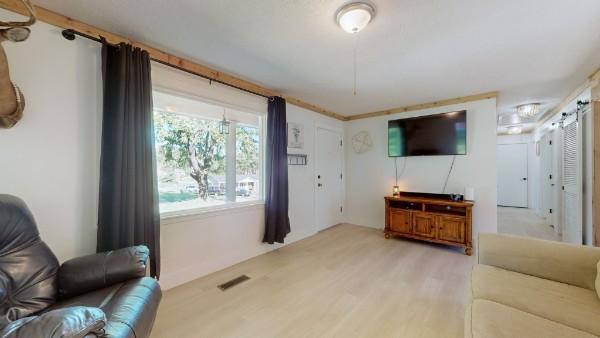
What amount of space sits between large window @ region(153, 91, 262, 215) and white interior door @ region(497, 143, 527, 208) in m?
7.29

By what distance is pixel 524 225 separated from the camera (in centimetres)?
460

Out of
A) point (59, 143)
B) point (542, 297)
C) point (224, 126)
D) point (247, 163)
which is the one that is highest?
point (224, 126)

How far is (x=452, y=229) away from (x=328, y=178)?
2.16 metres

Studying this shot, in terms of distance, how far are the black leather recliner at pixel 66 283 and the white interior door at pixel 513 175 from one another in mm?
8551

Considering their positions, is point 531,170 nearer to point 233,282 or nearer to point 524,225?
point 524,225

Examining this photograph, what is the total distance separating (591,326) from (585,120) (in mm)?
2973

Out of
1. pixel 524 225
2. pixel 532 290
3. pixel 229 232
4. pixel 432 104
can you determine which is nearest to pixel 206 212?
pixel 229 232

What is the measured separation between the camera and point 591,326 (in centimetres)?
107

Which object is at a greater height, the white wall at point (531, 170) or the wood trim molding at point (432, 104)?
the wood trim molding at point (432, 104)

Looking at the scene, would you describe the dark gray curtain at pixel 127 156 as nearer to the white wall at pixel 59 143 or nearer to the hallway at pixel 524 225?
the white wall at pixel 59 143

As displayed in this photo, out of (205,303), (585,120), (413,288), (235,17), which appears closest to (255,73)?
(235,17)

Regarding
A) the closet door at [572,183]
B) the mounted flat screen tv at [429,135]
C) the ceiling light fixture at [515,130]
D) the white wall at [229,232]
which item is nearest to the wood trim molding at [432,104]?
→ the mounted flat screen tv at [429,135]

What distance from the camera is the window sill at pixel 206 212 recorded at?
2.32 m

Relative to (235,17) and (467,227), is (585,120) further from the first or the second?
(235,17)
